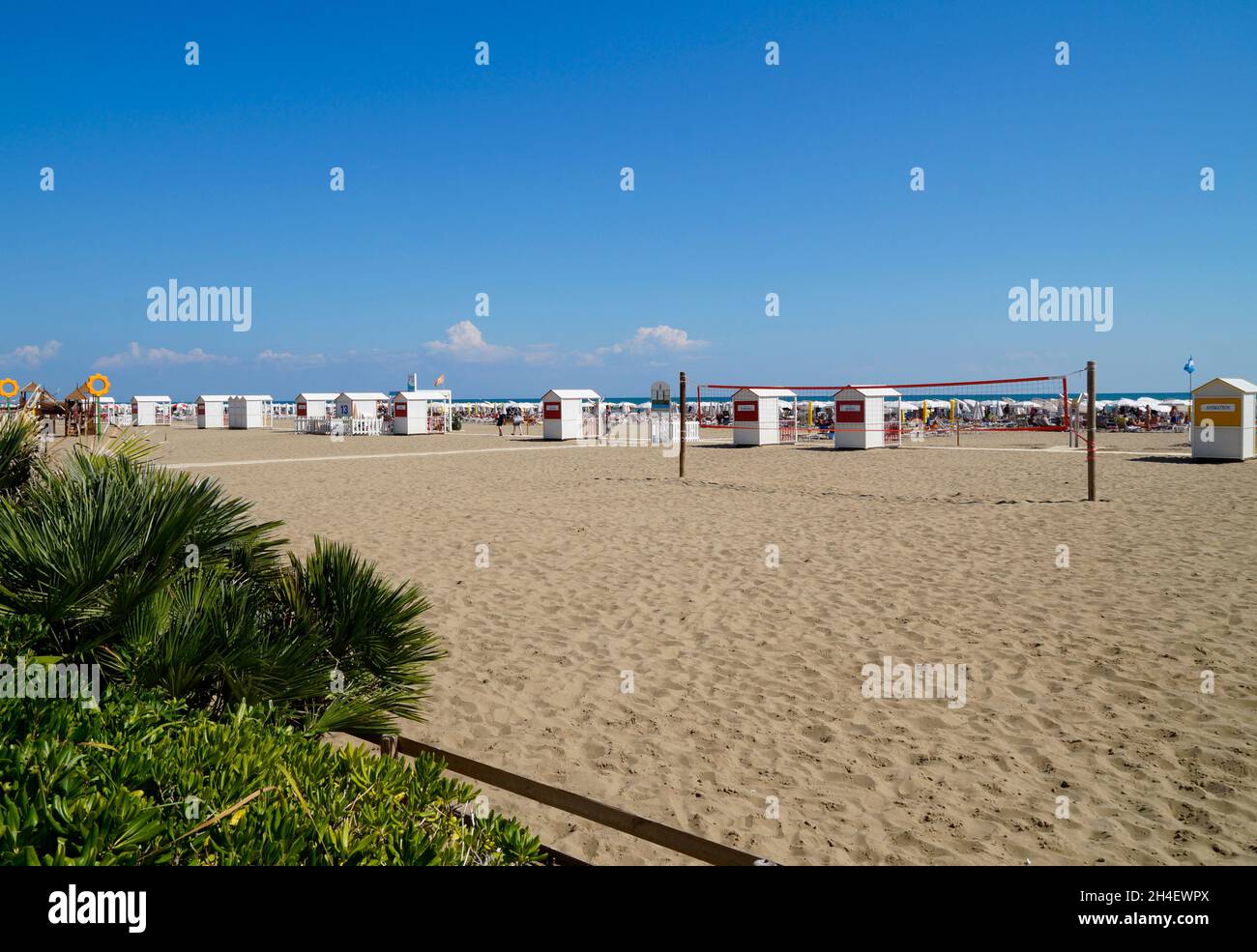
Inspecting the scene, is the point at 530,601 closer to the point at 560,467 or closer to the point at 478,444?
the point at 560,467

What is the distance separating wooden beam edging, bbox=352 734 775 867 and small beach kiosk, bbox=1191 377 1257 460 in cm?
2237

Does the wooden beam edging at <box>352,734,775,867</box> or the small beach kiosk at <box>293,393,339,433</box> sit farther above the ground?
the small beach kiosk at <box>293,393,339,433</box>

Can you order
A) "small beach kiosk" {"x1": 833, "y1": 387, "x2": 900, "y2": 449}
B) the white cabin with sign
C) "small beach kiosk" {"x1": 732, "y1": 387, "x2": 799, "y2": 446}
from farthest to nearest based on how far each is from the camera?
the white cabin with sign < "small beach kiosk" {"x1": 732, "y1": 387, "x2": 799, "y2": 446} < "small beach kiosk" {"x1": 833, "y1": 387, "x2": 900, "y2": 449}

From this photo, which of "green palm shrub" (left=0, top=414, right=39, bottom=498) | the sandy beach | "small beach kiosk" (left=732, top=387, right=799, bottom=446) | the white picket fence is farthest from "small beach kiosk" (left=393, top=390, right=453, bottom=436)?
"green palm shrub" (left=0, top=414, right=39, bottom=498)

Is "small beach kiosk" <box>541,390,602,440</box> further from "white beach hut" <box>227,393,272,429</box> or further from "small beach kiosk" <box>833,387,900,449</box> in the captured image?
"white beach hut" <box>227,393,272,429</box>

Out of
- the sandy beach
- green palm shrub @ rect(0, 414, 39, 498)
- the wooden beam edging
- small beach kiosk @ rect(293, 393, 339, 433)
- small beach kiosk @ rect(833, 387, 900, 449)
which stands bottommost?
the sandy beach

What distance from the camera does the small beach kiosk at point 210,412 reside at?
4841cm

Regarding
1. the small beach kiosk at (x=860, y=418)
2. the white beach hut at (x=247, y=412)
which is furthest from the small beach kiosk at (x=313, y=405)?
the small beach kiosk at (x=860, y=418)

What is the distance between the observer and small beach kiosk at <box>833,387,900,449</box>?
26.9m

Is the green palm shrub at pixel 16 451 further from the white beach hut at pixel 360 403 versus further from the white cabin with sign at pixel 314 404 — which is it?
the white cabin with sign at pixel 314 404

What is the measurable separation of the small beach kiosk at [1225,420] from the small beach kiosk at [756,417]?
1301 centimetres

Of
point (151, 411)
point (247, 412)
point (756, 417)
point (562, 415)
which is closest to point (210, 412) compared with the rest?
point (247, 412)

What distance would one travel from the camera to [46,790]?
1687mm

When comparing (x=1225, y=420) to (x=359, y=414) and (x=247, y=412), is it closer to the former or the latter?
(x=359, y=414)
